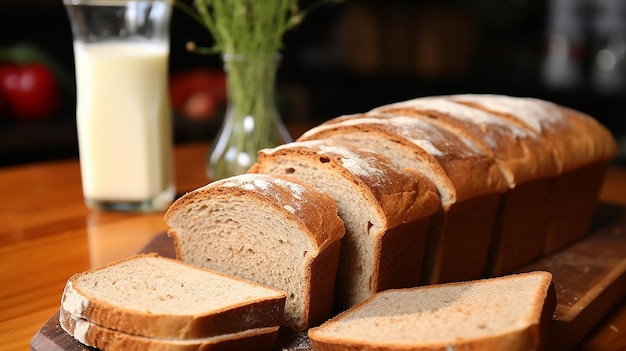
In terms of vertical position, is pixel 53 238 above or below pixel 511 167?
below

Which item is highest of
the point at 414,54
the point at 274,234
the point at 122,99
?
the point at 122,99

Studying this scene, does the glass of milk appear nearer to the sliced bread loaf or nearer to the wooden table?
the wooden table

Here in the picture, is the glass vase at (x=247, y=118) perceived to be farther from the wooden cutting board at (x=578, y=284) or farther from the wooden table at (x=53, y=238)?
the wooden cutting board at (x=578, y=284)

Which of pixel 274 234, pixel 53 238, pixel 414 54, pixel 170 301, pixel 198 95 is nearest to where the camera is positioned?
pixel 170 301

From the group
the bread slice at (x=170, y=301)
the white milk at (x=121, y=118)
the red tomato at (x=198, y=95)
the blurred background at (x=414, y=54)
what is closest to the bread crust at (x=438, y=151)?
the bread slice at (x=170, y=301)

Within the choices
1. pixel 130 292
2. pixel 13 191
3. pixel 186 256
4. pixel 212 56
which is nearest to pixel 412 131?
pixel 186 256

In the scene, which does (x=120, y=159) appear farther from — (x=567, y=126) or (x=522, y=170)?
(x=567, y=126)

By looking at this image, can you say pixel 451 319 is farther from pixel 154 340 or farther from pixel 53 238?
pixel 53 238

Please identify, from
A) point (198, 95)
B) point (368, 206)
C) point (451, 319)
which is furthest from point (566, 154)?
point (198, 95)

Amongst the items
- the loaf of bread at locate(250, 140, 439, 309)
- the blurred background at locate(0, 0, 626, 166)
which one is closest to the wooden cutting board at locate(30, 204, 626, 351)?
the loaf of bread at locate(250, 140, 439, 309)
